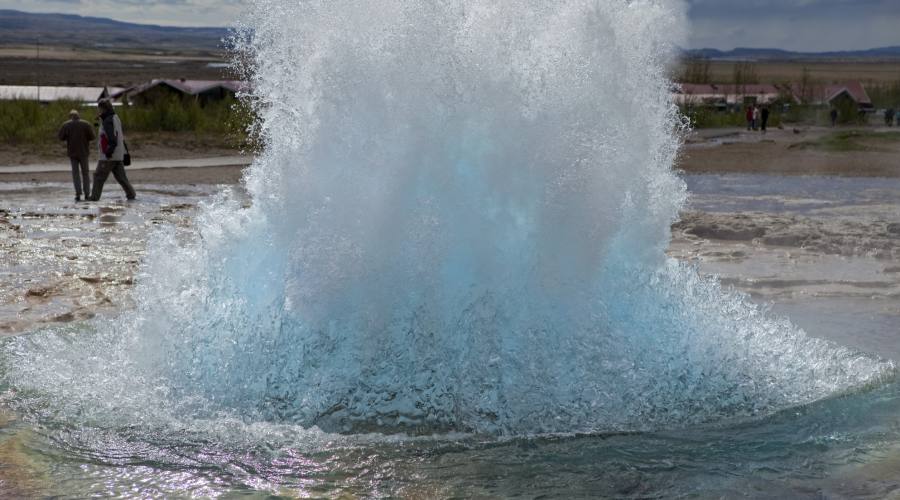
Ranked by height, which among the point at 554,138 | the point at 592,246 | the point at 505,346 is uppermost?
the point at 554,138

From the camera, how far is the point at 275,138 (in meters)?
5.10

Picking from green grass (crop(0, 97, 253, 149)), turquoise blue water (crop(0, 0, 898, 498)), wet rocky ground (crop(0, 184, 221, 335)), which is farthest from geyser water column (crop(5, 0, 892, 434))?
green grass (crop(0, 97, 253, 149))

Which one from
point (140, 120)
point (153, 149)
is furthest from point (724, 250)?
point (140, 120)

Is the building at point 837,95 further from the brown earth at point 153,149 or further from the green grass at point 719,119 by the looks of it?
the brown earth at point 153,149

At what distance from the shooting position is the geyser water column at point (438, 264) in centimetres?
474

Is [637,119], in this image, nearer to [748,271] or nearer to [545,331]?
[545,331]

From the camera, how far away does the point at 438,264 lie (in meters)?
4.88

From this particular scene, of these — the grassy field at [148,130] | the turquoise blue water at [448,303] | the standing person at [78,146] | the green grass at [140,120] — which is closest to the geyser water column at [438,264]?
the turquoise blue water at [448,303]

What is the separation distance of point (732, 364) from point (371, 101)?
7.10ft

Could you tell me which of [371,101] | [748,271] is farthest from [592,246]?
[748,271]

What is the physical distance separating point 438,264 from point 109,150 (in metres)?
9.32

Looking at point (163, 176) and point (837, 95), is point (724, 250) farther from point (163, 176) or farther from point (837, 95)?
point (837, 95)

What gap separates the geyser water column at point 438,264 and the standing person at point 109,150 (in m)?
8.38

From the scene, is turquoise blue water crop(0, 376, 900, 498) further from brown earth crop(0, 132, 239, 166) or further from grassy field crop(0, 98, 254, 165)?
brown earth crop(0, 132, 239, 166)
